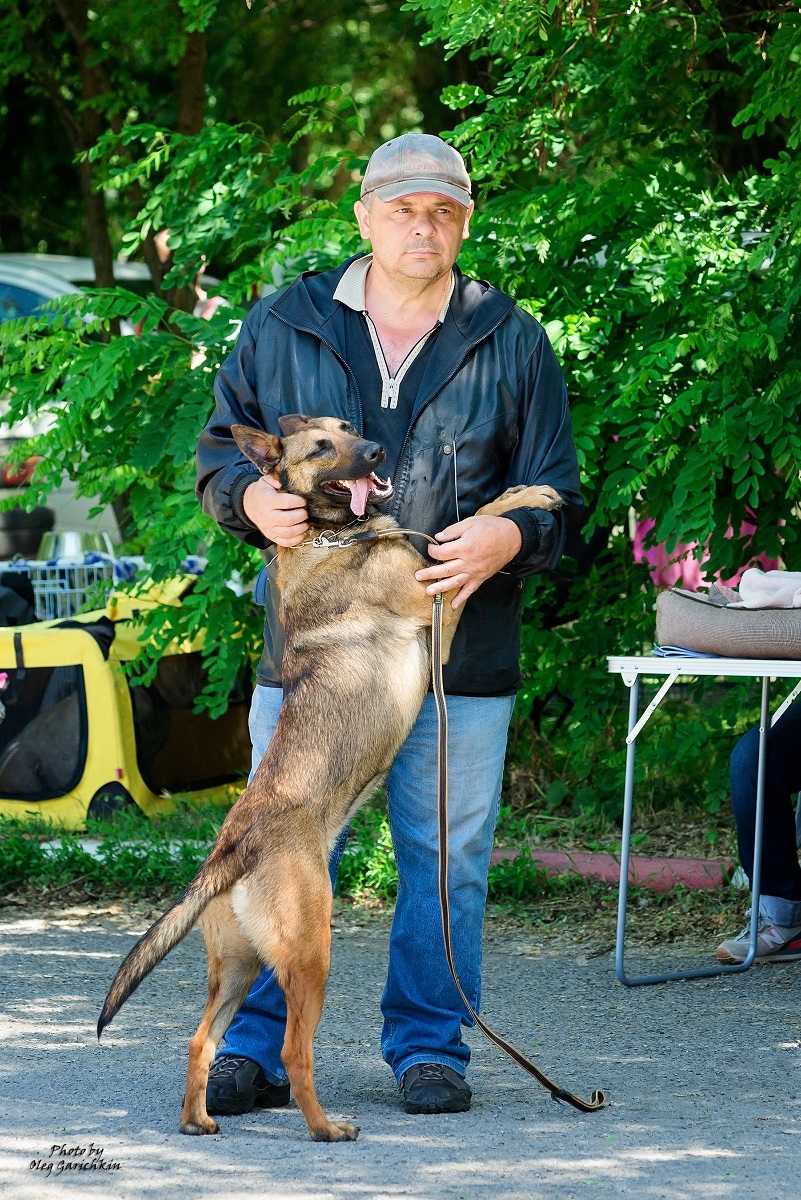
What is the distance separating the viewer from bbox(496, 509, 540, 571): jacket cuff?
3637 millimetres

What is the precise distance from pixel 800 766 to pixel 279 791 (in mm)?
2480

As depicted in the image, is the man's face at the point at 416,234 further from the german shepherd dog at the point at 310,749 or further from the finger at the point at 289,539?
the finger at the point at 289,539

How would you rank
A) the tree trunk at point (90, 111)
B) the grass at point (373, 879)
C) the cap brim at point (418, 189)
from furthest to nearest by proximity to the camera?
the tree trunk at point (90, 111), the grass at point (373, 879), the cap brim at point (418, 189)

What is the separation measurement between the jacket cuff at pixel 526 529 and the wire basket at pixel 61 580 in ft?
15.0

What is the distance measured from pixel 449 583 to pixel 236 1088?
4.57ft

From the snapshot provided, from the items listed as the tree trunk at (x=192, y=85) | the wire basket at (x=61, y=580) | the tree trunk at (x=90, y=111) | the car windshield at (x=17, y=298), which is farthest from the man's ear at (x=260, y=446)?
the car windshield at (x=17, y=298)

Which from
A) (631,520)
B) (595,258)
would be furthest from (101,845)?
(595,258)

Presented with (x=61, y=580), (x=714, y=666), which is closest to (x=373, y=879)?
(x=714, y=666)

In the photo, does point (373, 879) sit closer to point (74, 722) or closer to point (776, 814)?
→ point (74, 722)

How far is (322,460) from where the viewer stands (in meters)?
3.68

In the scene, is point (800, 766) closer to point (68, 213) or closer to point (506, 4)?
point (506, 4)

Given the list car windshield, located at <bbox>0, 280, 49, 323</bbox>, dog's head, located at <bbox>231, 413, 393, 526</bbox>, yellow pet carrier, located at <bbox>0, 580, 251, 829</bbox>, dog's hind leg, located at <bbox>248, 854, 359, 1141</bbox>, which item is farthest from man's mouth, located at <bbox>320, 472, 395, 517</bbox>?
car windshield, located at <bbox>0, 280, 49, 323</bbox>

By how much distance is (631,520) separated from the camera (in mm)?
6734

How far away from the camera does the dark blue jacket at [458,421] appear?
3.73m
